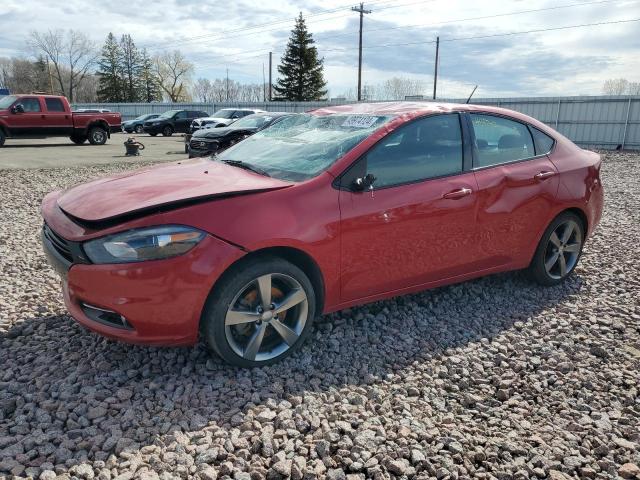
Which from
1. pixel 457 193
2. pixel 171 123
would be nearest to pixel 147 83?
pixel 171 123

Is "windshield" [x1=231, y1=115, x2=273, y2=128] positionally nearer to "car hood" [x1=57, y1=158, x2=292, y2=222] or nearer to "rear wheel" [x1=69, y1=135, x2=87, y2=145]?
"rear wheel" [x1=69, y1=135, x2=87, y2=145]

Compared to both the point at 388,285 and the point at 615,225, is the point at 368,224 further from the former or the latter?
the point at 615,225

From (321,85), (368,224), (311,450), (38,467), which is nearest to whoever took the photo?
(38,467)

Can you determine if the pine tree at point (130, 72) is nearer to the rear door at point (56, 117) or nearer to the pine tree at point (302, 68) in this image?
the pine tree at point (302, 68)

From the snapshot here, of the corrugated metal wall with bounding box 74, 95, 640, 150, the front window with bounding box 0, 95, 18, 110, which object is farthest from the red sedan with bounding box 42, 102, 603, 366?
the front window with bounding box 0, 95, 18, 110

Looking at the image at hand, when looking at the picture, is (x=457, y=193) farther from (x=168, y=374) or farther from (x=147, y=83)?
→ (x=147, y=83)

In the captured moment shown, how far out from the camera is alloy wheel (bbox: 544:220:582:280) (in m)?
4.41

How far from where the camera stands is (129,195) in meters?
2.97

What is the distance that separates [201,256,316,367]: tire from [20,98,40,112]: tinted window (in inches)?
724

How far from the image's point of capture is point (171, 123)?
29641 mm

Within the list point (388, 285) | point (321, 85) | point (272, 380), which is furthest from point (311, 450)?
point (321, 85)

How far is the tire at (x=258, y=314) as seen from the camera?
111 inches

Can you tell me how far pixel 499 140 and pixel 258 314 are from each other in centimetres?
242

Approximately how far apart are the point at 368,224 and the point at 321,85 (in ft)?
171
